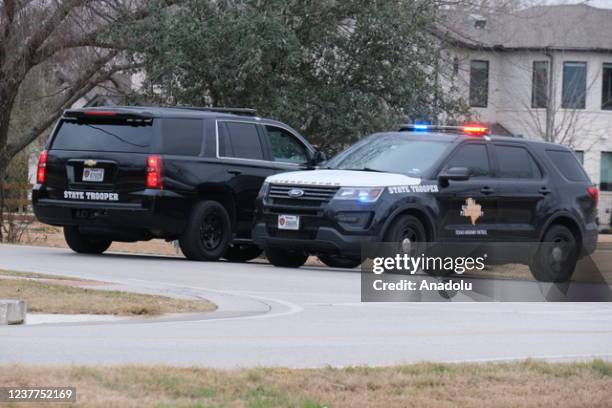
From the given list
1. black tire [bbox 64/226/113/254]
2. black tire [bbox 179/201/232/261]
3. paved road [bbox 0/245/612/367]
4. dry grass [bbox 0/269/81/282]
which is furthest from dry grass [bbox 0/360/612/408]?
black tire [bbox 64/226/113/254]

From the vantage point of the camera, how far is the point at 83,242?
19172 millimetres

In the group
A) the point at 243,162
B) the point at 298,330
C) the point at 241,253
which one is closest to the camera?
the point at 298,330

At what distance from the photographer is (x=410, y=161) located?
1723cm

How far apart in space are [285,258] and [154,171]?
7.13ft

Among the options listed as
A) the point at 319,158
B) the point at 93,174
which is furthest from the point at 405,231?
the point at 93,174

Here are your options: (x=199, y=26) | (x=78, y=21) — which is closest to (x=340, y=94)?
(x=199, y=26)

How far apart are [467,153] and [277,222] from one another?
8.67ft

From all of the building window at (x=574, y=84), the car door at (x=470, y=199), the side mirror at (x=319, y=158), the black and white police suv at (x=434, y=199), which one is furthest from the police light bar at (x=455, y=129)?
the building window at (x=574, y=84)

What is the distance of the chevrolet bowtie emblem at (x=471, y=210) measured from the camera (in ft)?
56.4

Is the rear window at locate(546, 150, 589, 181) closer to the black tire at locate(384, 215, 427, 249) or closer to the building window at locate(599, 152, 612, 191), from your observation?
the black tire at locate(384, 215, 427, 249)

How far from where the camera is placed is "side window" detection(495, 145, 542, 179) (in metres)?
17.8

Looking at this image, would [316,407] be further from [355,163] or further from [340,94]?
[340,94]

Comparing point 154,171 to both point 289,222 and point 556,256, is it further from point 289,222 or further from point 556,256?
point 556,256

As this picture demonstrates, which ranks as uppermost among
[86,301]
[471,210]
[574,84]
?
[574,84]
